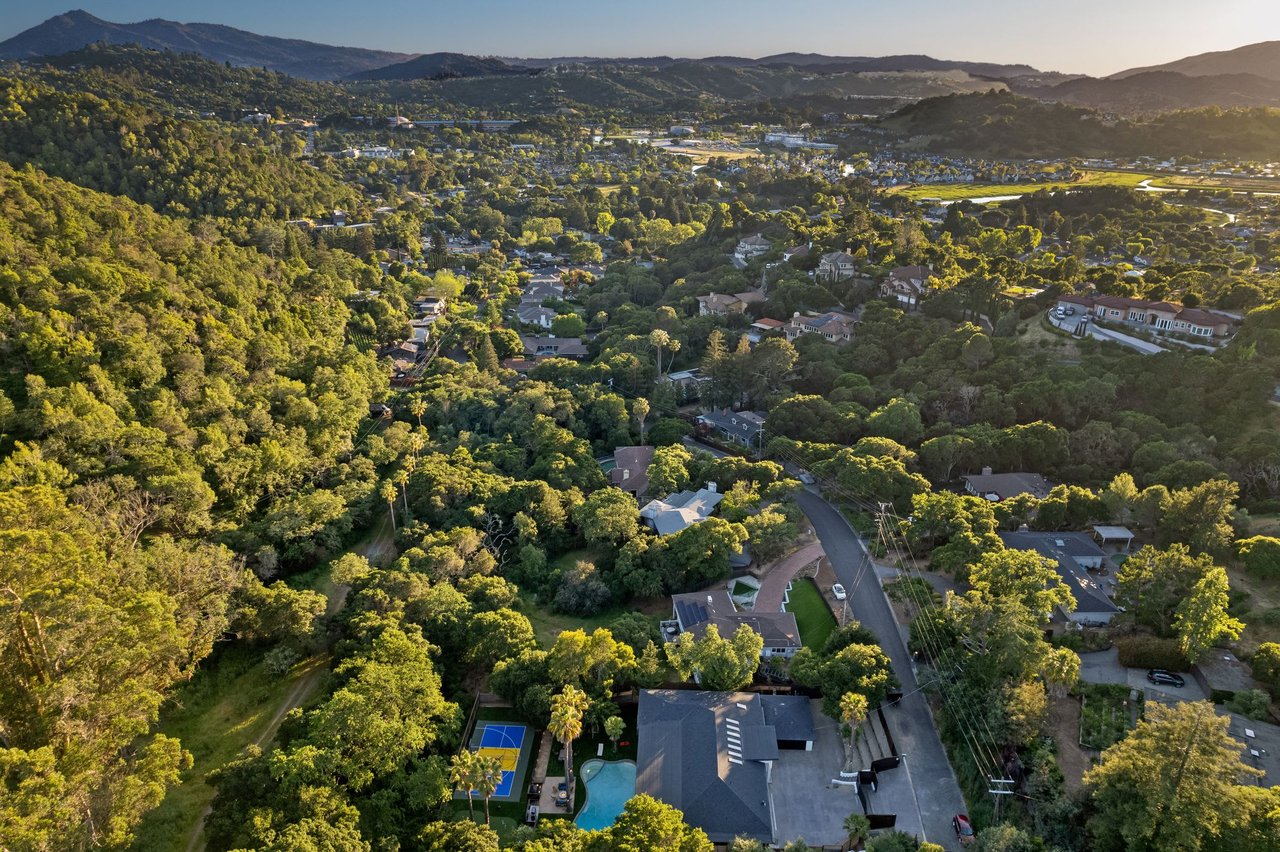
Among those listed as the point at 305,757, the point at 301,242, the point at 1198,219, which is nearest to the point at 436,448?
the point at 305,757

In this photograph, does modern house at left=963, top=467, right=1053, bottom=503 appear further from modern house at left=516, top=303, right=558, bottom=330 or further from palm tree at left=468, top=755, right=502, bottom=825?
modern house at left=516, top=303, right=558, bottom=330

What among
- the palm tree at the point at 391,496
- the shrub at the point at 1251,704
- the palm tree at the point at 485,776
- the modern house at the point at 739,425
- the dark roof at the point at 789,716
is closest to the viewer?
the palm tree at the point at 485,776

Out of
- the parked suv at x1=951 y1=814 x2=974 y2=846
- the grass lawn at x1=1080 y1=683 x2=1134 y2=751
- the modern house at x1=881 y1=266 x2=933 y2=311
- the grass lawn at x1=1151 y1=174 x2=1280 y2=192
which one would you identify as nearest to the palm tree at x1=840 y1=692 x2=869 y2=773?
the parked suv at x1=951 y1=814 x2=974 y2=846

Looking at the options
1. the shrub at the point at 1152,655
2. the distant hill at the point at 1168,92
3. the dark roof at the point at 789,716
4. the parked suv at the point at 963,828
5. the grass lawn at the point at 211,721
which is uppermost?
the distant hill at the point at 1168,92

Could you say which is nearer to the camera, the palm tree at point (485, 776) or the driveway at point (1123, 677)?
the palm tree at point (485, 776)

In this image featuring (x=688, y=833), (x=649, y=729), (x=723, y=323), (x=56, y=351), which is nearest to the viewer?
(x=688, y=833)

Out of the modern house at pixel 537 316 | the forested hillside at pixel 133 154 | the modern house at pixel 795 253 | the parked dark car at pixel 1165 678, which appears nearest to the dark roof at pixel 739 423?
Answer: the parked dark car at pixel 1165 678

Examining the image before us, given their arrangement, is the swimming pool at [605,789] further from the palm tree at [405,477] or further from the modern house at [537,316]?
the modern house at [537,316]

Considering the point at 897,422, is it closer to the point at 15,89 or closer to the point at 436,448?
the point at 436,448
